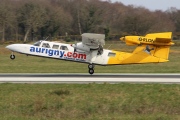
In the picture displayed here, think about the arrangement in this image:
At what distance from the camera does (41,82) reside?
24.7 m

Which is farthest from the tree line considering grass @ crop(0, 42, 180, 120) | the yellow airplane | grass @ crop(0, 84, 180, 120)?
grass @ crop(0, 42, 180, 120)

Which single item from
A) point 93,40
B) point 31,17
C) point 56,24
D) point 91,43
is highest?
→ point 31,17

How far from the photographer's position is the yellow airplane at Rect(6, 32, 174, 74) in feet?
98.4

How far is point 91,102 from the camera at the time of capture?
1956 centimetres

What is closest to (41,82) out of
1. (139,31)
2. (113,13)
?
(139,31)

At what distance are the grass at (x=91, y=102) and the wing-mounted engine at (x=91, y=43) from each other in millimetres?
7360

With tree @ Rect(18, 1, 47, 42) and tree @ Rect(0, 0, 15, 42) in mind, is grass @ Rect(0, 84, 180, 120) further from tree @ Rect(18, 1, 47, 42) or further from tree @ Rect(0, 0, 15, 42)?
tree @ Rect(0, 0, 15, 42)

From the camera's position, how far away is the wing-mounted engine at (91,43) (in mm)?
29141

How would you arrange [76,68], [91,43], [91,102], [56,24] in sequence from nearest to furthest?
[91,102] < [91,43] < [76,68] < [56,24]

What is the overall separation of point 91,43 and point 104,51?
4.52 feet

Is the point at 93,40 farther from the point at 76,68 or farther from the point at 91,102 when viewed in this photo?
the point at 91,102

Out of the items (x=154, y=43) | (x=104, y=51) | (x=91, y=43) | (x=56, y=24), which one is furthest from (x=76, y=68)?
(x=56, y=24)

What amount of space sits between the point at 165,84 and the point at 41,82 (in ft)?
23.9

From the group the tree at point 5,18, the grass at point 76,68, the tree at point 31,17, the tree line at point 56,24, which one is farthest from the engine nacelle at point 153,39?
the tree at point 5,18
